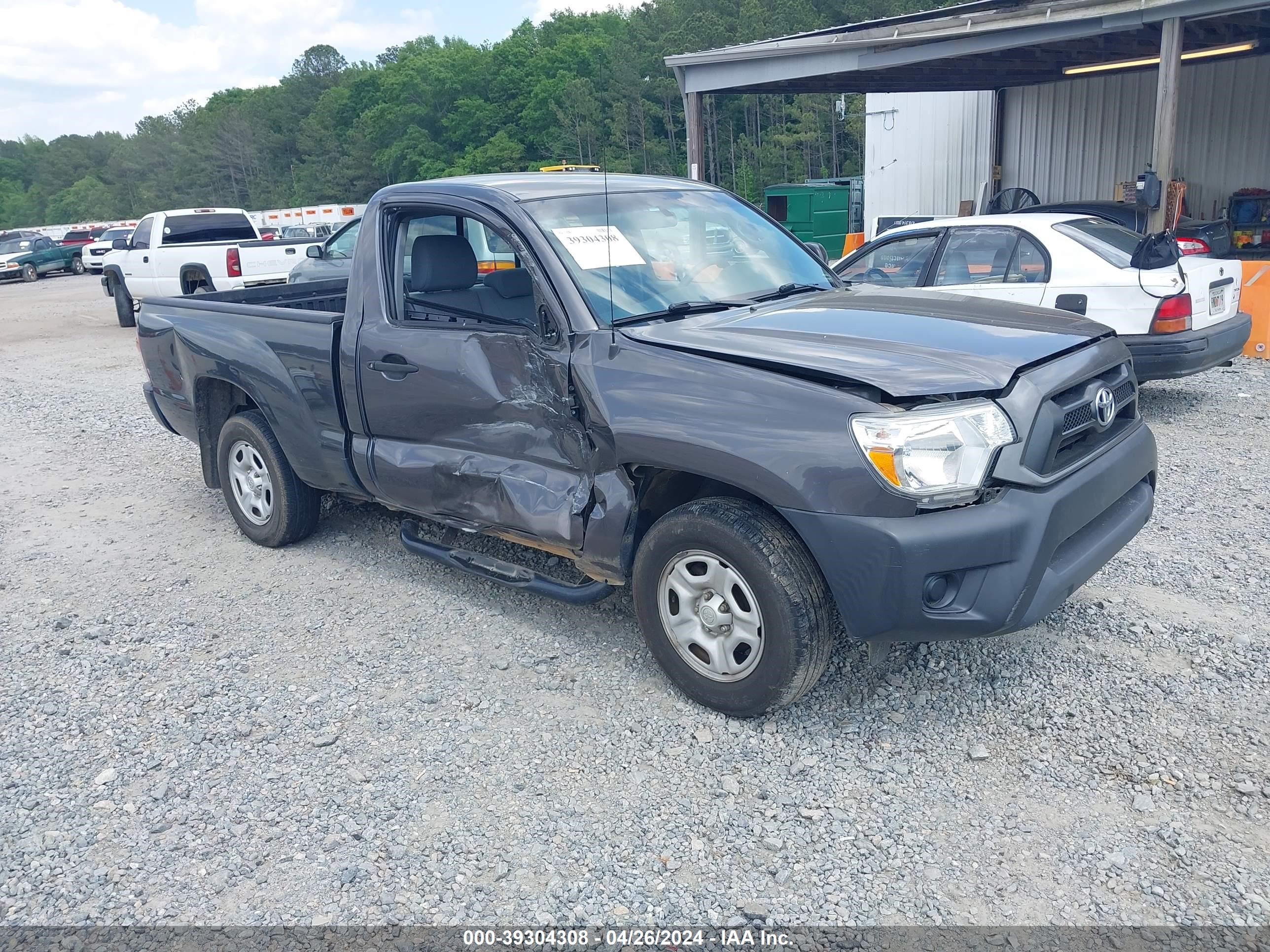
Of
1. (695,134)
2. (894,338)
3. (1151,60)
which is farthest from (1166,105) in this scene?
(894,338)

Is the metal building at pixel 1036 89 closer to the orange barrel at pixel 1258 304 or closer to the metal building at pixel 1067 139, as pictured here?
the metal building at pixel 1067 139

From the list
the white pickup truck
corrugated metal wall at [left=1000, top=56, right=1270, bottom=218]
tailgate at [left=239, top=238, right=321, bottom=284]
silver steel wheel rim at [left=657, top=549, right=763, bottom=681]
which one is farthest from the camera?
corrugated metal wall at [left=1000, top=56, right=1270, bottom=218]

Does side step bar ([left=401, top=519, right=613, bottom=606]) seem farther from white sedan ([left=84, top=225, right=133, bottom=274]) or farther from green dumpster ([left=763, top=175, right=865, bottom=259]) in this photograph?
white sedan ([left=84, top=225, right=133, bottom=274])

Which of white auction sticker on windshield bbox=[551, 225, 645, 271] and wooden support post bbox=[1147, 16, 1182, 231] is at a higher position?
wooden support post bbox=[1147, 16, 1182, 231]

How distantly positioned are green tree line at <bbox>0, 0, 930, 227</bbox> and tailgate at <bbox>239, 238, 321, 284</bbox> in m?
13.2

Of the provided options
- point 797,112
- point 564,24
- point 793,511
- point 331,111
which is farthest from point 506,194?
point 331,111

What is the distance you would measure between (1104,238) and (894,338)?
536 centimetres

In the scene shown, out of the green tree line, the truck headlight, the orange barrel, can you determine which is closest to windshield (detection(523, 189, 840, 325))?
the truck headlight

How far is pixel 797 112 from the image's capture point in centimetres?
5769

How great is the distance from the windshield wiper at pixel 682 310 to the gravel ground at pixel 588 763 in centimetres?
139

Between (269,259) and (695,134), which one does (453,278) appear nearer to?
(695,134)

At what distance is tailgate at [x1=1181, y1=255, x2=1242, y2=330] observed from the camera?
7.40 metres

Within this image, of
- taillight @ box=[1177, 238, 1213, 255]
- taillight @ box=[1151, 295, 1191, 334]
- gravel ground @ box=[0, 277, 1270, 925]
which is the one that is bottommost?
gravel ground @ box=[0, 277, 1270, 925]

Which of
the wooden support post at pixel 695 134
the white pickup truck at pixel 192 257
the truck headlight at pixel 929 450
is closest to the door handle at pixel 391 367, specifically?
the truck headlight at pixel 929 450
